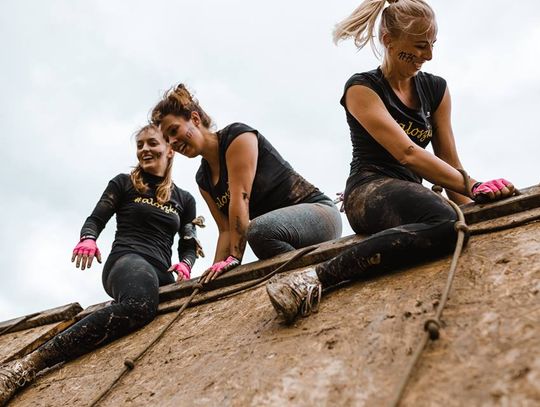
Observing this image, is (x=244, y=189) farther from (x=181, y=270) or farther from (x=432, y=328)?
(x=432, y=328)

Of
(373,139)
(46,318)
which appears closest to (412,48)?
(373,139)

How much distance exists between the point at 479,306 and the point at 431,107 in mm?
1620

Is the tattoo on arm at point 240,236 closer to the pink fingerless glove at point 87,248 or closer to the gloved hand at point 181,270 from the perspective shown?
the gloved hand at point 181,270

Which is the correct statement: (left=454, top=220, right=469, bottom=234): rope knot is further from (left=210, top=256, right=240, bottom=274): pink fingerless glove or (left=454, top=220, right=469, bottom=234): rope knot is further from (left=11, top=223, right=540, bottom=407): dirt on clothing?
(left=210, top=256, right=240, bottom=274): pink fingerless glove

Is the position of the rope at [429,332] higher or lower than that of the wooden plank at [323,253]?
lower

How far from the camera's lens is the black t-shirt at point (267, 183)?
11.3 feet

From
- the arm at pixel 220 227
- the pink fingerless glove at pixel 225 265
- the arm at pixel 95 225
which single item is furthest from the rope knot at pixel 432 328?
the arm at pixel 95 225

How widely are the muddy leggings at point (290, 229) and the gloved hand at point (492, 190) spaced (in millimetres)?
968

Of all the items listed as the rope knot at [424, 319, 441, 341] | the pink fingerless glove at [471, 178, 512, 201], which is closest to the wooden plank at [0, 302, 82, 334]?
the pink fingerless glove at [471, 178, 512, 201]

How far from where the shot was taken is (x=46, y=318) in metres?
3.53

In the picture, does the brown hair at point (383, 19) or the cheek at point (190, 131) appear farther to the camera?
the cheek at point (190, 131)

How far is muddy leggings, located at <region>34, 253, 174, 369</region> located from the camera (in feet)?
8.88

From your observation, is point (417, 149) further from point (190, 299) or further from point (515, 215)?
Result: point (190, 299)

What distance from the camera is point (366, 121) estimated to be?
274 cm
